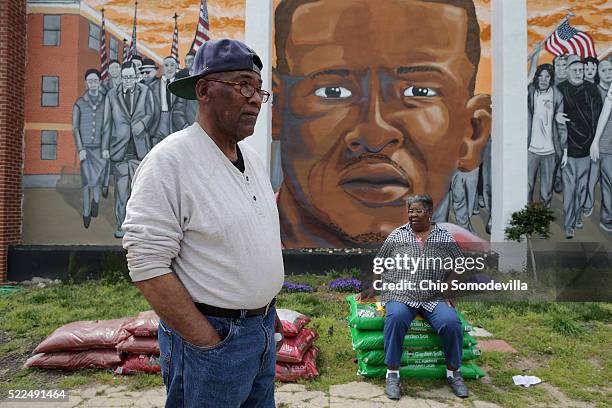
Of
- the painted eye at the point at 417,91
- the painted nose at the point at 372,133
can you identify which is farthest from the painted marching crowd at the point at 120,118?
the painted eye at the point at 417,91

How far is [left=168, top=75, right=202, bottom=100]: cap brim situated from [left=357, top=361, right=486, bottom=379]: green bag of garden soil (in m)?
3.02

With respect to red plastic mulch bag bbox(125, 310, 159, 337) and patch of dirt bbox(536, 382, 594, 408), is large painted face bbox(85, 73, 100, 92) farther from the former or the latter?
patch of dirt bbox(536, 382, 594, 408)

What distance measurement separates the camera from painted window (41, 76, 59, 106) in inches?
327

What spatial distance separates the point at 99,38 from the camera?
838 centimetres

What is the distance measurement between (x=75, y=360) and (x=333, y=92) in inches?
253

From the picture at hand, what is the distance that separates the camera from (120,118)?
27.5ft

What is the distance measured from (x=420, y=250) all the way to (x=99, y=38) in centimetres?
786

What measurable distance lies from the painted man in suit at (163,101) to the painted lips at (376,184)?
147 inches

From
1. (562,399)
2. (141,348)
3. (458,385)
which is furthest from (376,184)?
(141,348)

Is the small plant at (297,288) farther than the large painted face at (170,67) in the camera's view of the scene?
No

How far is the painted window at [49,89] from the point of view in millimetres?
8297

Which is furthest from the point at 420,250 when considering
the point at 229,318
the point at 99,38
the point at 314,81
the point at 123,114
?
the point at 99,38

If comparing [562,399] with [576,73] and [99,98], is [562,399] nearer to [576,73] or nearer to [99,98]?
[576,73]

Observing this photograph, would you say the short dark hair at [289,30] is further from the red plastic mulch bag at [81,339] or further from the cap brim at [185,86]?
the cap brim at [185,86]
